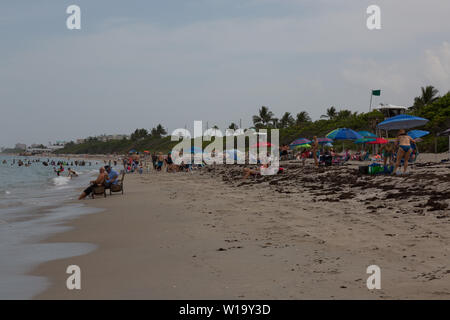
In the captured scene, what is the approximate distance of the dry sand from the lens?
413 cm

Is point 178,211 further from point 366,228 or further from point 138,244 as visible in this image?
point 366,228

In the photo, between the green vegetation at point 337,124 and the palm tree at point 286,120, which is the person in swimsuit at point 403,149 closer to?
the green vegetation at point 337,124

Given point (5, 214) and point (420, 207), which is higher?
point (420, 207)

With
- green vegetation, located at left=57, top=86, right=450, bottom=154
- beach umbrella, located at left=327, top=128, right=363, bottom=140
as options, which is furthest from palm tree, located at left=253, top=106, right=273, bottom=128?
beach umbrella, located at left=327, top=128, right=363, bottom=140

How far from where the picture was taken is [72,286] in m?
4.50

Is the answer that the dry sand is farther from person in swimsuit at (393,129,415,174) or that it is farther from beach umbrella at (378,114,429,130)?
beach umbrella at (378,114,429,130)

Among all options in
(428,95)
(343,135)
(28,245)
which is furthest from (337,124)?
(28,245)

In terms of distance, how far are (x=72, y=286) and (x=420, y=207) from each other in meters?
5.96

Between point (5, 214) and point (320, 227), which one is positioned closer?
point (320, 227)

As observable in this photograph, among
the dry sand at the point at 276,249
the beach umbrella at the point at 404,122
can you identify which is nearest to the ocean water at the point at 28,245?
the dry sand at the point at 276,249

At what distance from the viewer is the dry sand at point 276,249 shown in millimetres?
4129

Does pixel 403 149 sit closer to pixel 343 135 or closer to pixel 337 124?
pixel 343 135
